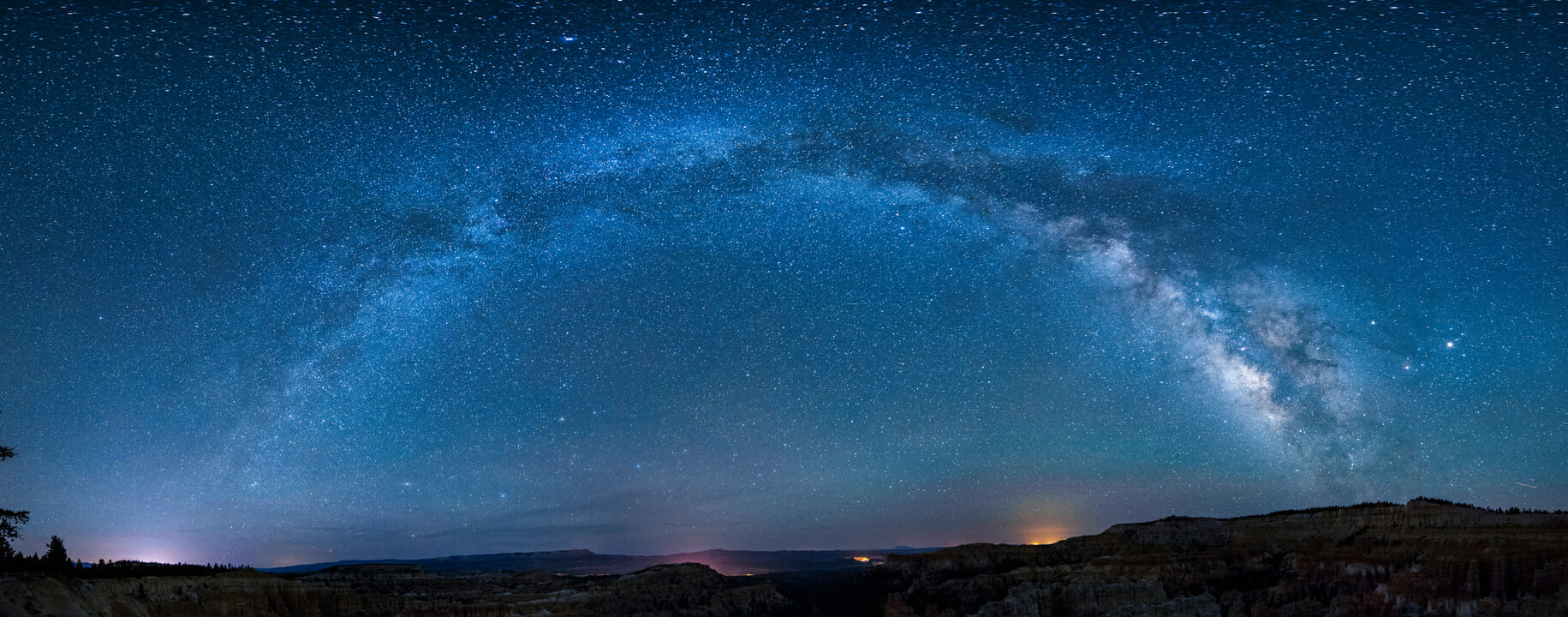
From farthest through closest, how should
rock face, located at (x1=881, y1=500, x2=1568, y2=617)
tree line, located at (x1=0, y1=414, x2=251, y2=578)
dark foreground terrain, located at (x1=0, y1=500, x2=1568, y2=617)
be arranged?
rock face, located at (x1=881, y1=500, x2=1568, y2=617), dark foreground terrain, located at (x1=0, y1=500, x2=1568, y2=617), tree line, located at (x1=0, y1=414, x2=251, y2=578)

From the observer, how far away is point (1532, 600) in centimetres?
5644

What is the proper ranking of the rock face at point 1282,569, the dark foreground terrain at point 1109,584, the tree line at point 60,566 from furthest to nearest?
the rock face at point 1282,569
the dark foreground terrain at point 1109,584
the tree line at point 60,566

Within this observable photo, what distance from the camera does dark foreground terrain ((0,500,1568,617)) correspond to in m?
55.7

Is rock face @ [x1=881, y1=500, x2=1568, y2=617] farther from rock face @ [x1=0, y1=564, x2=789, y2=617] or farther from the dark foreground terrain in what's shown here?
rock face @ [x1=0, y1=564, x2=789, y2=617]

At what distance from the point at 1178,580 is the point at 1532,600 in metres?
28.7

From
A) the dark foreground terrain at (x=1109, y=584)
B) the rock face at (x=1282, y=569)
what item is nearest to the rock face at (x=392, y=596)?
the dark foreground terrain at (x=1109, y=584)

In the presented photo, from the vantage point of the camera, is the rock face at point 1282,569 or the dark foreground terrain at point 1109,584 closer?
the dark foreground terrain at point 1109,584

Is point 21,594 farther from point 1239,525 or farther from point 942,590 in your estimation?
point 1239,525

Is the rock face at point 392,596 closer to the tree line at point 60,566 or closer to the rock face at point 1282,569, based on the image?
the tree line at point 60,566

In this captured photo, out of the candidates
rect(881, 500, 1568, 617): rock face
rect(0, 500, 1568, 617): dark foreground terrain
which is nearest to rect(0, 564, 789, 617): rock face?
rect(0, 500, 1568, 617): dark foreground terrain

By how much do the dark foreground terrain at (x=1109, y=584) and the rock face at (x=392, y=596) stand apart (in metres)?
0.14

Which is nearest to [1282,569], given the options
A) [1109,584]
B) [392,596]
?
[1109,584]

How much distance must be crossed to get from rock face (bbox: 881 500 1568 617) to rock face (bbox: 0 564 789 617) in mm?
22856

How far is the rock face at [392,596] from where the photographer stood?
3512 centimetres
